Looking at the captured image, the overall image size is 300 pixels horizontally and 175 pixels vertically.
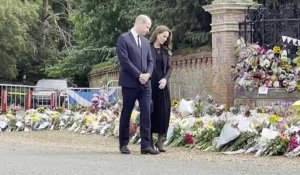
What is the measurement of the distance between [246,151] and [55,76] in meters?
32.0

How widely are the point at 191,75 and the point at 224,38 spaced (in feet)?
19.9

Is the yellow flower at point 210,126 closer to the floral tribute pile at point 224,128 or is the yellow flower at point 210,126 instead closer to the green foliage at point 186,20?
the floral tribute pile at point 224,128

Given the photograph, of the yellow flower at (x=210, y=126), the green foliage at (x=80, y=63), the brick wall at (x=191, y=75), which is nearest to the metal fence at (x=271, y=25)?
the brick wall at (x=191, y=75)

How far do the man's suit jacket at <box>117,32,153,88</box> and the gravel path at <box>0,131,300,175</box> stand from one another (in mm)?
991

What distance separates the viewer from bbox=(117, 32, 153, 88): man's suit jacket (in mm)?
10320

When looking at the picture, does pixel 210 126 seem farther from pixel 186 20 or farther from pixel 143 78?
pixel 186 20

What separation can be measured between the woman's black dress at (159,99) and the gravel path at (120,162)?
1.47ft

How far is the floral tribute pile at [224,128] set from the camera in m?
10.8

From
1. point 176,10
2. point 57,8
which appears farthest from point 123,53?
point 57,8

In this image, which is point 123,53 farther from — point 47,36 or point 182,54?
point 47,36

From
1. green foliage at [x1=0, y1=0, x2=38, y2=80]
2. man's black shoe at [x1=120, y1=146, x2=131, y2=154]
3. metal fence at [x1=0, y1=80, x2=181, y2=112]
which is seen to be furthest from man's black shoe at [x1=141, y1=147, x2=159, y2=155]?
green foliage at [x1=0, y1=0, x2=38, y2=80]

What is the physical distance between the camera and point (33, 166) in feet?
29.3

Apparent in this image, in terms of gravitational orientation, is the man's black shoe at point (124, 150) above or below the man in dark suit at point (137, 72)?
below

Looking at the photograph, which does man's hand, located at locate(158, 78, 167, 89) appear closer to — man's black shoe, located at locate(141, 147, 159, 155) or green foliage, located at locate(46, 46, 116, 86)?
man's black shoe, located at locate(141, 147, 159, 155)
